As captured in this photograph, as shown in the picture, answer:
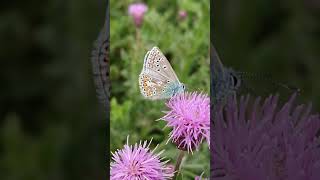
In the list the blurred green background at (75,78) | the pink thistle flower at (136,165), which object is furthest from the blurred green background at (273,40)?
the pink thistle flower at (136,165)

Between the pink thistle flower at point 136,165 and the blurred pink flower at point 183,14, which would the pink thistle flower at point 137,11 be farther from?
the pink thistle flower at point 136,165

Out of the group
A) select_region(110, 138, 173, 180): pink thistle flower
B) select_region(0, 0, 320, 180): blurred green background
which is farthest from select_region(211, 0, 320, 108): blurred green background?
select_region(110, 138, 173, 180): pink thistle flower

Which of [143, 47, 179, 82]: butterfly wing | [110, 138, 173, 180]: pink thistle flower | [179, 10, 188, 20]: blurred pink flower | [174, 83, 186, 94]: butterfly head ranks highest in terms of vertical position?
[179, 10, 188, 20]: blurred pink flower

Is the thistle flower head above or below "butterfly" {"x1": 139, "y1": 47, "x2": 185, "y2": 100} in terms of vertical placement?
below

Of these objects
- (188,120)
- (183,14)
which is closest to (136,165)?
(188,120)

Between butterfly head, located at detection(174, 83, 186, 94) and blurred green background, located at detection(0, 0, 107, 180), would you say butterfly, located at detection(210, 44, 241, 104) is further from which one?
blurred green background, located at detection(0, 0, 107, 180)

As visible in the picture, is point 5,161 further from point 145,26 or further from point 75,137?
point 145,26

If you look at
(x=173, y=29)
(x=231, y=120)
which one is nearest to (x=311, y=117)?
(x=231, y=120)
